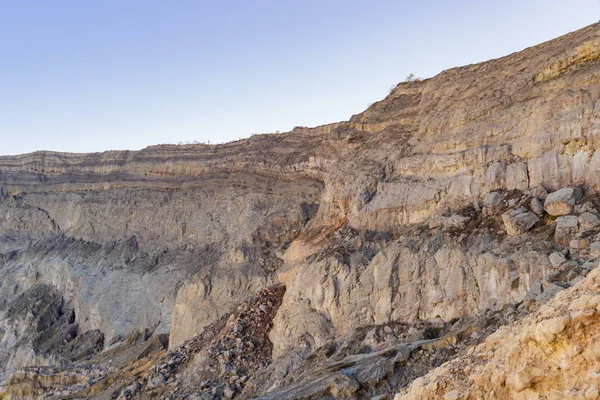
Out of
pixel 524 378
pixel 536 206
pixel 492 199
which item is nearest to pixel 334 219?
pixel 492 199

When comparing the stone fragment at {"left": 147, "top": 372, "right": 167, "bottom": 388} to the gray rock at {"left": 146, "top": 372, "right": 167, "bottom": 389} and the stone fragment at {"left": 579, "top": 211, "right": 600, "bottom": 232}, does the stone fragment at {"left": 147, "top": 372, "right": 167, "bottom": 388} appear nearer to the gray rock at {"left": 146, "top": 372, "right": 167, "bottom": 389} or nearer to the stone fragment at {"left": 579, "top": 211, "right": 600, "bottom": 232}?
the gray rock at {"left": 146, "top": 372, "right": 167, "bottom": 389}

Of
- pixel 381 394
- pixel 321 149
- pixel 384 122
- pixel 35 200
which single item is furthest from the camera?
pixel 35 200

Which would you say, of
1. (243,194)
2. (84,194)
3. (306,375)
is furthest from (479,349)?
(84,194)

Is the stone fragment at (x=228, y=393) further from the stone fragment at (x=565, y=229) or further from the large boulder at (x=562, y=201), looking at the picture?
the large boulder at (x=562, y=201)

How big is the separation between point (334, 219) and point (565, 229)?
986cm

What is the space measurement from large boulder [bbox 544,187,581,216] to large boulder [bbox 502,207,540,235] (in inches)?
16.9

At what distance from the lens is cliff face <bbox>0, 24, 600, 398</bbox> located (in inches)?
551

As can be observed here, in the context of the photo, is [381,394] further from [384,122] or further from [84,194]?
[84,194]

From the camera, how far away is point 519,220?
13.5m

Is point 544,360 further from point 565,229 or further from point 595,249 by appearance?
point 565,229

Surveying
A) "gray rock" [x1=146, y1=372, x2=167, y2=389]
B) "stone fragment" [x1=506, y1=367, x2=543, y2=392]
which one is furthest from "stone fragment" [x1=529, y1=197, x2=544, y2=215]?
"gray rock" [x1=146, y1=372, x2=167, y2=389]

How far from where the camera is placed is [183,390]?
15633mm

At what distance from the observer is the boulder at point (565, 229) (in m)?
12.2

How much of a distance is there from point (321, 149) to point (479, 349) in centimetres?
2052
